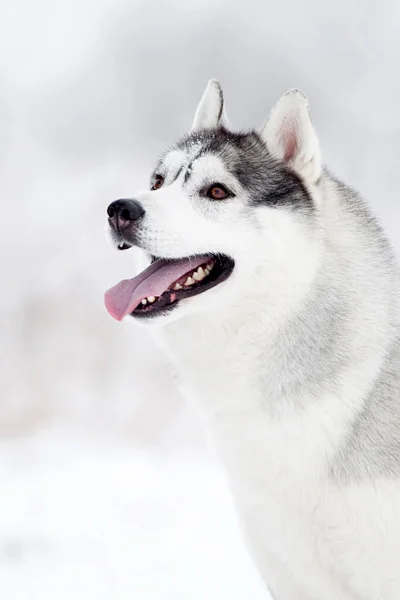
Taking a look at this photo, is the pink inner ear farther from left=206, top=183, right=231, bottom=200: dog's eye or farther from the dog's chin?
the dog's chin

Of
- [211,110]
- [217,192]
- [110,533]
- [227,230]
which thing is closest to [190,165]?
[217,192]

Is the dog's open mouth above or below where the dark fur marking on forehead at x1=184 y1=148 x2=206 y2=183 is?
below

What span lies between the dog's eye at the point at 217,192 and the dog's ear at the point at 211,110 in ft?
1.78

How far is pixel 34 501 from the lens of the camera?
460 centimetres

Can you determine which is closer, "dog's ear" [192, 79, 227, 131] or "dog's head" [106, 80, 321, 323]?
"dog's head" [106, 80, 321, 323]

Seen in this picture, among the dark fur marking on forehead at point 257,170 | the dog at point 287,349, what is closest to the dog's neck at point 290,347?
the dog at point 287,349

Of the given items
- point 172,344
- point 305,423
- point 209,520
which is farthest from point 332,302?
point 209,520

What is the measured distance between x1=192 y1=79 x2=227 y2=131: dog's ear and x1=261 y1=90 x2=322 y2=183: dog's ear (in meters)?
0.33

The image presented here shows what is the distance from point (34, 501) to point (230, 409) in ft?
8.88

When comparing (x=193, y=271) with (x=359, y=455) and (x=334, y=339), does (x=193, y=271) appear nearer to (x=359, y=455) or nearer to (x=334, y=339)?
(x=334, y=339)

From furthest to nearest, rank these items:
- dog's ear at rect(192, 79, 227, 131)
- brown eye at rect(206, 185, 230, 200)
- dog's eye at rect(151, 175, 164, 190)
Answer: dog's ear at rect(192, 79, 227, 131)
dog's eye at rect(151, 175, 164, 190)
brown eye at rect(206, 185, 230, 200)

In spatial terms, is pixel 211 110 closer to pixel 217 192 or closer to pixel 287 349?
pixel 217 192

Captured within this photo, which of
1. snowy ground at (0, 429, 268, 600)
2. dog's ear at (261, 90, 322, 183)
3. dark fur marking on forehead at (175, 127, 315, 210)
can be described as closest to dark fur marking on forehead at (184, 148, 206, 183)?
dark fur marking on forehead at (175, 127, 315, 210)

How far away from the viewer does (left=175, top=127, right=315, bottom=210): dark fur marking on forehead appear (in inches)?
96.3
